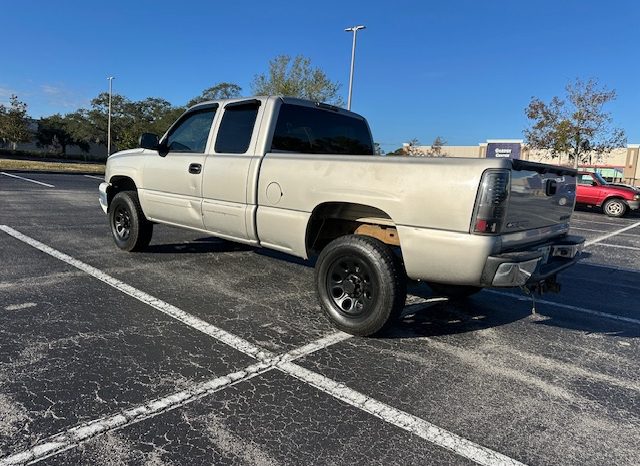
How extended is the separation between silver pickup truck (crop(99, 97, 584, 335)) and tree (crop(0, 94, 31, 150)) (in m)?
45.3

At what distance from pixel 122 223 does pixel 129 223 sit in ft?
0.84

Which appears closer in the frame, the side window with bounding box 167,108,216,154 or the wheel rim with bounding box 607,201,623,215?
the side window with bounding box 167,108,216,154

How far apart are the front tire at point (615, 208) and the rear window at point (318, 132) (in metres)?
16.0

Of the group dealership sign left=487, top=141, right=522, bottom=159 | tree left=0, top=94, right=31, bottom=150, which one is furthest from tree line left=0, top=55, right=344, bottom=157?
dealership sign left=487, top=141, right=522, bottom=159

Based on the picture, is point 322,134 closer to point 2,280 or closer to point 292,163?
point 292,163

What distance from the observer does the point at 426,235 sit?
11.3 feet

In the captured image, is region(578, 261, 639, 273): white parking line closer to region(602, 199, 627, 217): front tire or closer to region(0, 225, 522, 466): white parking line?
region(0, 225, 522, 466): white parking line

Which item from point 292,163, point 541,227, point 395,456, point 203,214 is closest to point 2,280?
point 203,214

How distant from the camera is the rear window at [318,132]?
4828 millimetres

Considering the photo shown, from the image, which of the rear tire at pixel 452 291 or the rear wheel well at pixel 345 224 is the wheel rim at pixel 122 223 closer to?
the rear wheel well at pixel 345 224

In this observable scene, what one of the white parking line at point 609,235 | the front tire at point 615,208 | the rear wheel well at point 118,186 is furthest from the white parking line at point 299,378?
the front tire at point 615,208

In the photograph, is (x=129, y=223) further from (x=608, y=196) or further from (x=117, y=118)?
(x=117, y=118)

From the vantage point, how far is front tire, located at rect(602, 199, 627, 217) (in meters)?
17.8

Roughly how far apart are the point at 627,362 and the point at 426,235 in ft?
6.30
